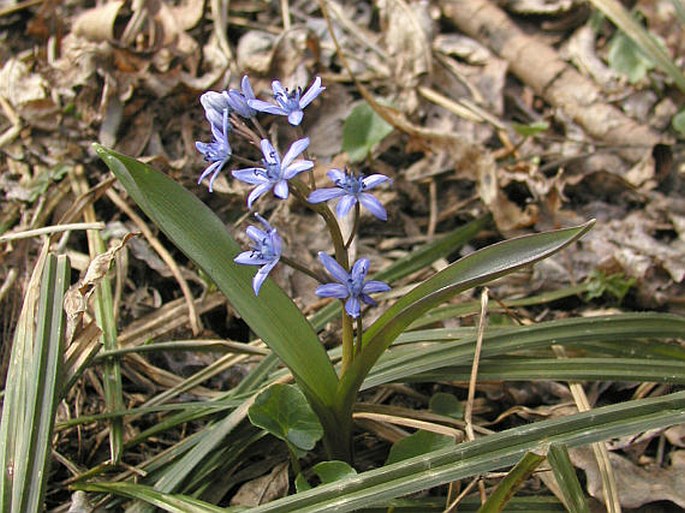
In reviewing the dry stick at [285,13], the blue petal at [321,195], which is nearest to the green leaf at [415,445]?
the blue petal at [321,195]

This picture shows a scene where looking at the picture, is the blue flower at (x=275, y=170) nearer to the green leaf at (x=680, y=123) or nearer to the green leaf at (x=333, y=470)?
the green leaf at (x=333, y=470)

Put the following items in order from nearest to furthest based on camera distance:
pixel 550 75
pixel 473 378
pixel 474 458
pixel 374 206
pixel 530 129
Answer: pixel 374 206
pixel 474 458
pixel 473 378
pixel 530 129
pixel 550 75

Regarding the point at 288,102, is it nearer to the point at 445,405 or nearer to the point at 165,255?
the point at 445,405

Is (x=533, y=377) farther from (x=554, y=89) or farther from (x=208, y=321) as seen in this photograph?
(x=554, y=89)

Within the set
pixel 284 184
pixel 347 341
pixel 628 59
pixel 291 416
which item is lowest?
pixel 628 59

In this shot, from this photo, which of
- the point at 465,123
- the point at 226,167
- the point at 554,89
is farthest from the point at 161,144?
the point at 554,89

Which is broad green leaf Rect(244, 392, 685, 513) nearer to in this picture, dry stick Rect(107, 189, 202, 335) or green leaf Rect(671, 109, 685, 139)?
dry stick Rect(107, 189, 202, 335)

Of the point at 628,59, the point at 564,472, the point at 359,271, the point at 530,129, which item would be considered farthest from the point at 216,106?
the point at 628,59
